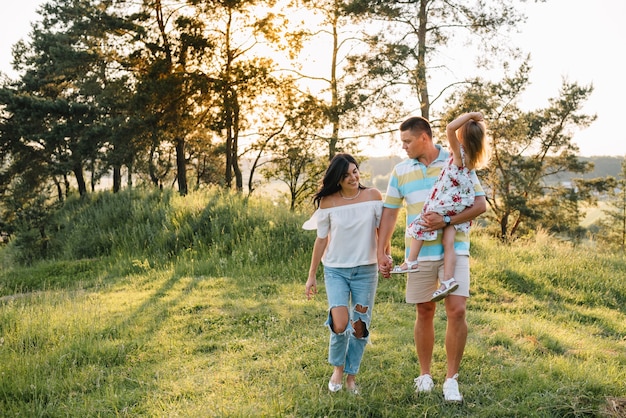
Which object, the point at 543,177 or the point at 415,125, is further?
the point at 543,177

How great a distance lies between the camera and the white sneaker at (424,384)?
12.3 feet

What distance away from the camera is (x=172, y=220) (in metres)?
11.7

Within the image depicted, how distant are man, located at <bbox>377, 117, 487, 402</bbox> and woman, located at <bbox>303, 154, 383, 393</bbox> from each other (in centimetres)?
11

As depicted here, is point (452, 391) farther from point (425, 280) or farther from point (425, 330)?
point (425, 280)

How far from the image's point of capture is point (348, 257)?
12.0ft

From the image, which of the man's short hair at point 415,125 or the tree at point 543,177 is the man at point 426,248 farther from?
the tree at point 543,177

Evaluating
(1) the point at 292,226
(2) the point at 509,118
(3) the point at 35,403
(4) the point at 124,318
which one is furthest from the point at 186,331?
(2) the point at 509,118

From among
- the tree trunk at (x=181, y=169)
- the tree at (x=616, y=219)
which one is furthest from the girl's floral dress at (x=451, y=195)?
the tree at (x=616, y=219)

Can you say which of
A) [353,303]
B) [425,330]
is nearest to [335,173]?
[353,303]

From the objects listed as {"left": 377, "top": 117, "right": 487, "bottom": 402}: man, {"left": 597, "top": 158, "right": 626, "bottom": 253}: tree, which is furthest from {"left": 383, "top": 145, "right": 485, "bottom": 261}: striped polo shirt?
{"left": 597, "top": 158, "right": 626, "bottom": 253}: tree

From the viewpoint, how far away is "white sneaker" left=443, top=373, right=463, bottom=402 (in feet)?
11.8

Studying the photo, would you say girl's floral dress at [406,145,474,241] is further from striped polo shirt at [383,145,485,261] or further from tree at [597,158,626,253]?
tree at [597,158,626,253]

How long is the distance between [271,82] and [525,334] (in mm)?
19328

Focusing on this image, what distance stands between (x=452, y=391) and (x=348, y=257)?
1.24 m
